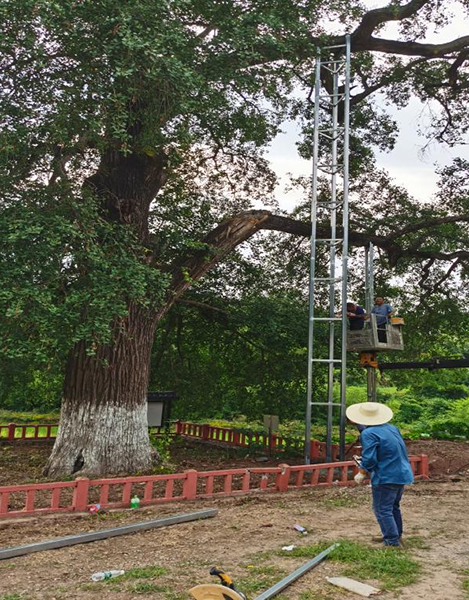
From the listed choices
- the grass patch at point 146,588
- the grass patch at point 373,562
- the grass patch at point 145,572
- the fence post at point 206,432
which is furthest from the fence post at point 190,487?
the fence post at point 206,432

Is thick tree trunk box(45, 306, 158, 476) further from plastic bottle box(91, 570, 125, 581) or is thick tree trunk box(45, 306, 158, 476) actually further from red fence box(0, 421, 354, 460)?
plastic bottle box(91, 570, 125, 581)

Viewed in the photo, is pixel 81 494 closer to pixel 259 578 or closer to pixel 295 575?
pixel 259 578

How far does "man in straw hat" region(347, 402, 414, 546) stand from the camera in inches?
245

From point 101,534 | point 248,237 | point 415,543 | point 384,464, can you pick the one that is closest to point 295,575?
point 384,464

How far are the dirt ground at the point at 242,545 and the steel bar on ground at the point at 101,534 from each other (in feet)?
0.33

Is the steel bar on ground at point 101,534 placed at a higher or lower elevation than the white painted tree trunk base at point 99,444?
lower

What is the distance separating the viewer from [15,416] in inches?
1043

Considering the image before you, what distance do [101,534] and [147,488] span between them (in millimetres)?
1804

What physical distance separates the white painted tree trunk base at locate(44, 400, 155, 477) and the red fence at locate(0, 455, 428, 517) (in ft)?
3.09

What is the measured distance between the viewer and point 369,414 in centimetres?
662

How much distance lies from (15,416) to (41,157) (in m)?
20.1

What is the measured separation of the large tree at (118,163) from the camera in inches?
320

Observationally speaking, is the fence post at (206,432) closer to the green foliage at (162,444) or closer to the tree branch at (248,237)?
the green foliage at (162,444)

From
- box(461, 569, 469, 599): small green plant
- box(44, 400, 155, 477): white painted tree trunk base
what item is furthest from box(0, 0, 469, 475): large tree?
box(461, 569, 469, 599): small green plant
